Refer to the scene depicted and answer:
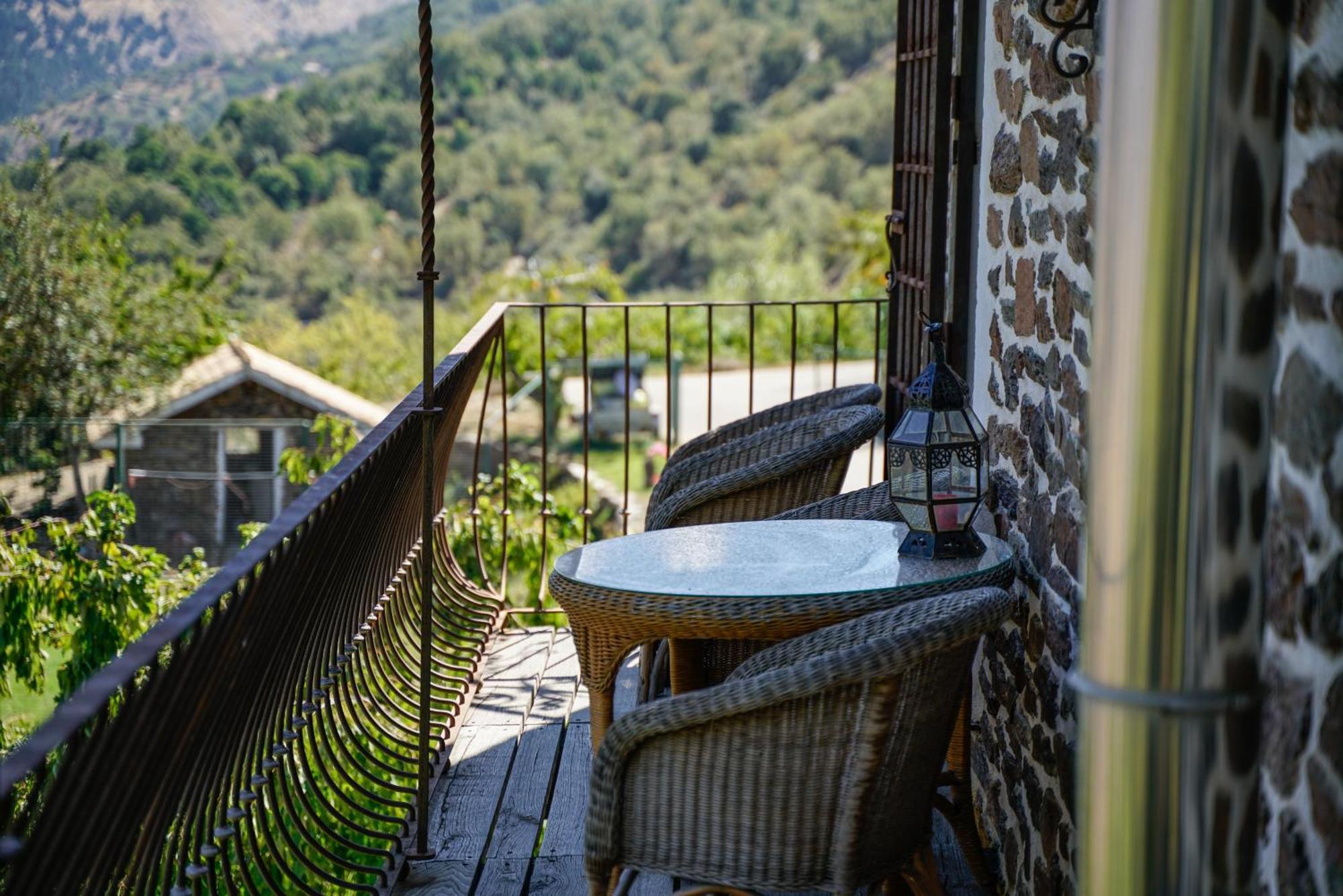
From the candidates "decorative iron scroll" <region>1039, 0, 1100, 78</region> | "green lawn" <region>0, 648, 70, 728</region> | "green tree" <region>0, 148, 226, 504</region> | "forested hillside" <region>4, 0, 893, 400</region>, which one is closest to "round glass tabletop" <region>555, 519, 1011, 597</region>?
"decorative iron scroll" <region>1039, 0, 1100, 78</region>

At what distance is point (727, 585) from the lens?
232 centimetres

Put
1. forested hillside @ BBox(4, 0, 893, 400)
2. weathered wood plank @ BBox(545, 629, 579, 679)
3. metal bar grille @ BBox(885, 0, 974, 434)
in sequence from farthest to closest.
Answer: forested hillside @ BBox(4, 0, 893, 400)
weathered wood plank @ BBox(545, 629, 579, 679)
metal bar grille @ BBox(885, 0, 974, 434)

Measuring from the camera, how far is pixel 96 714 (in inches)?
47.3

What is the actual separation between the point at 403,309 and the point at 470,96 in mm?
7815

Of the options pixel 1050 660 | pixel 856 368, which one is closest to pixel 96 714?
pixel 1050 660

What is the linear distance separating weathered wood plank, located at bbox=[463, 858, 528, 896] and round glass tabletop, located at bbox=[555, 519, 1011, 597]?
65cm

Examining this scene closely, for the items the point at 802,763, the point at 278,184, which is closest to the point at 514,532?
the point at 802,763

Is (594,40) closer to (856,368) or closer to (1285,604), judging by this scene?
(856,368)

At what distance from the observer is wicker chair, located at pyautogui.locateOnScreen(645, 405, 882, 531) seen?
3152 millimetres

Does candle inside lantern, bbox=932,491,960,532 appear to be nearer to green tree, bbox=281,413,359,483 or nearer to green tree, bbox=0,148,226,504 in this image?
green tree, bbox=281,413,359,483

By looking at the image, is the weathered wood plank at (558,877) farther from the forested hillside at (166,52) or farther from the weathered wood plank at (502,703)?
the forested hillside at (166,52)

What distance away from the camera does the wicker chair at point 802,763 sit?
1.83 metres

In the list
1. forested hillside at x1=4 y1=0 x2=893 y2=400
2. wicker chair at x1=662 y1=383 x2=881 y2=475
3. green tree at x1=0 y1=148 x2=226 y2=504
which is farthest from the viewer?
forested hillside at x1=4 y1=0 x2=893 y2=400

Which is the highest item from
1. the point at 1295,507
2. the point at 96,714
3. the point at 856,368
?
the point at 1295,507
